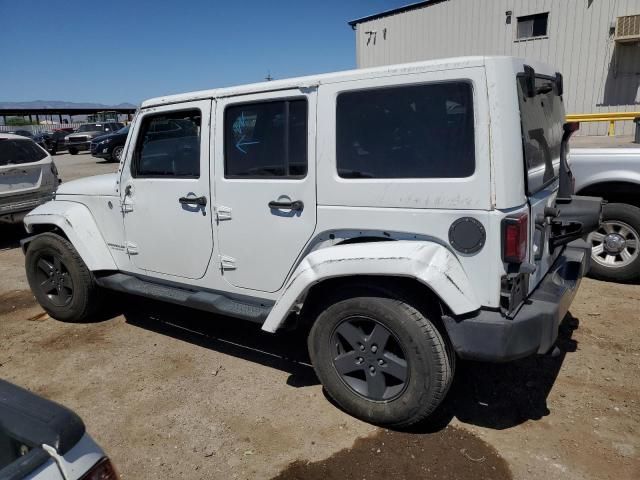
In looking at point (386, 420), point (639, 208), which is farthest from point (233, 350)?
point (639, 208)

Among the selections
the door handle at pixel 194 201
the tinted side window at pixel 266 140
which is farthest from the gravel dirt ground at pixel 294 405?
the tinted side window at pixel 266 140

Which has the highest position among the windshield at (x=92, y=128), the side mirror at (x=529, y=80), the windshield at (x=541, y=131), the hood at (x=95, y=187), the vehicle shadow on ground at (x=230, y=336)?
the windshield at (x=92, y=128)

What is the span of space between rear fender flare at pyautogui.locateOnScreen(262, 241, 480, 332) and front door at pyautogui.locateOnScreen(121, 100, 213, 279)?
37.9 inches

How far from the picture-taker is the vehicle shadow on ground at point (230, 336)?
3773 millimetres

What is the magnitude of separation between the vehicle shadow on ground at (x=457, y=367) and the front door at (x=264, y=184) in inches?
31.3

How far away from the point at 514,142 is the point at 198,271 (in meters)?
2.32

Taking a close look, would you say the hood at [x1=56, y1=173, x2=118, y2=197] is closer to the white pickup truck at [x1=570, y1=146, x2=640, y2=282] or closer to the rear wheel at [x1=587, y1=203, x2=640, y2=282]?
the white pickup truck at [x1=570, y1=146, x2=640, y2=282]

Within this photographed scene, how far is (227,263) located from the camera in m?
3.48

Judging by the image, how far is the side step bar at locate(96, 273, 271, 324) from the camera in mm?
3346

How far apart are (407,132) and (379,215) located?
469mm

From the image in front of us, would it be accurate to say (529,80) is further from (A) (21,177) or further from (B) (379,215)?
(A) (21,177)

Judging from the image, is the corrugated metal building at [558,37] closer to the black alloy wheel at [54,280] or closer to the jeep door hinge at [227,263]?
the jeep door hinge at [227,263]

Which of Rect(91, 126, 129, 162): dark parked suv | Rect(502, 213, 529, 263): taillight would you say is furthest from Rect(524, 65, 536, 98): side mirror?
Rect(91, 126, 129, 162): dark parked suv

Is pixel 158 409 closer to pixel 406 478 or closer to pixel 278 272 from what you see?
pixel 278 272
